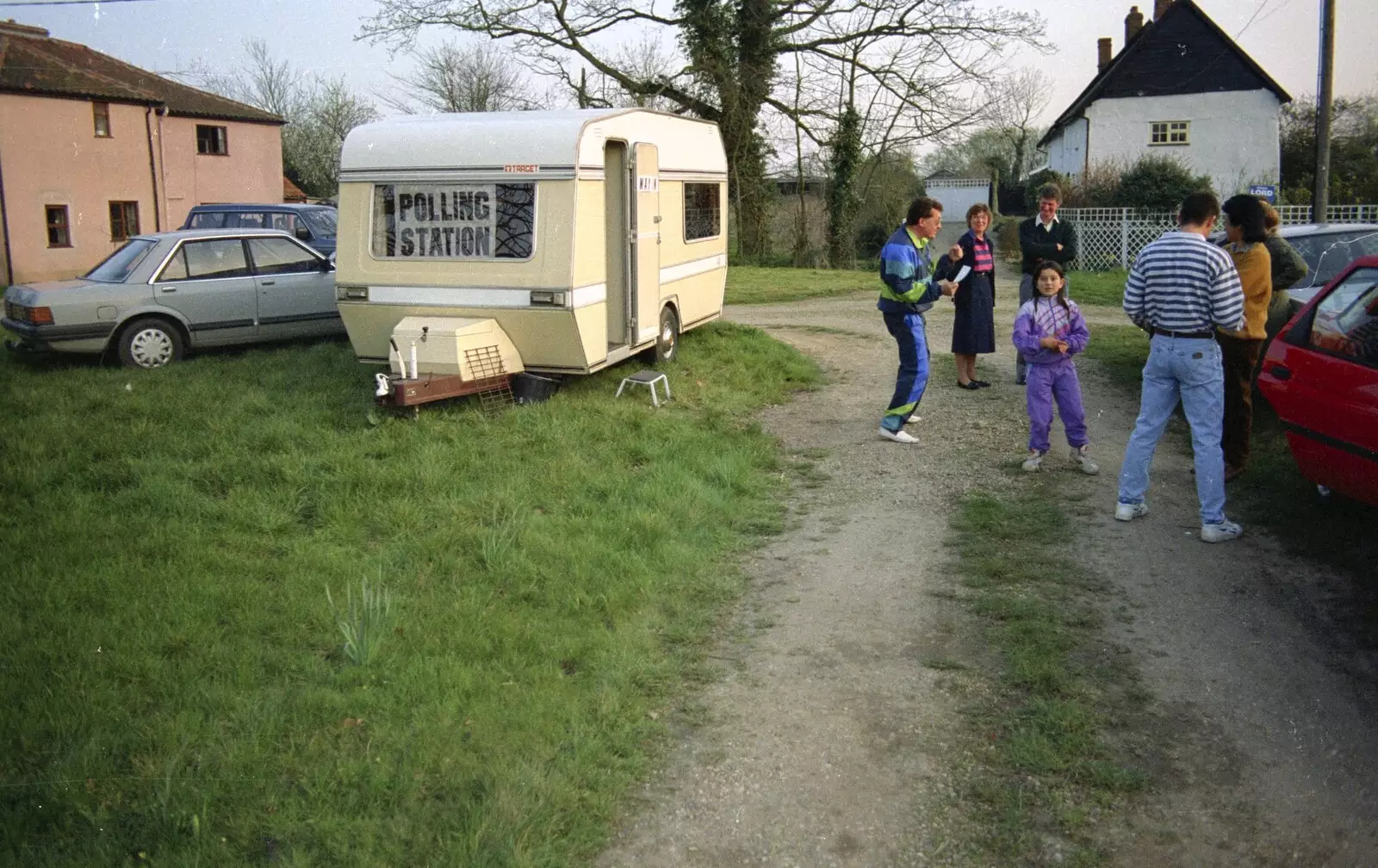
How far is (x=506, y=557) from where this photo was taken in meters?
6.18

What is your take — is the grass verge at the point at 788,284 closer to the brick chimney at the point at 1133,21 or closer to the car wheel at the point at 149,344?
the car wheel at the point at 149,344

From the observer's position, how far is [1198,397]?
644 centimetres

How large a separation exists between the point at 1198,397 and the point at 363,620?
466cm

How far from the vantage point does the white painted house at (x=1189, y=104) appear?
3841 cm

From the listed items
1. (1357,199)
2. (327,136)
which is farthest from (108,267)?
(327,136)

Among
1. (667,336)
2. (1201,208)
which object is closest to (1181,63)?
(667,336)

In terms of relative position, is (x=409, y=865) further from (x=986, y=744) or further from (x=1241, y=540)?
(x=1241, y=540)

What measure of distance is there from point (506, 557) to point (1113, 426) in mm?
5799

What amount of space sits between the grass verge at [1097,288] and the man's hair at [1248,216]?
1027 cm

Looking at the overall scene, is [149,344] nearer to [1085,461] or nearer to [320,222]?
[320,222]

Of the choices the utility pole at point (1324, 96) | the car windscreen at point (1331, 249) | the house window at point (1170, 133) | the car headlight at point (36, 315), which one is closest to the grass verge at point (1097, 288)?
the utility pole at point (1324, 96)

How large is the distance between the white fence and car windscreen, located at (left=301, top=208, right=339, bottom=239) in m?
17.6

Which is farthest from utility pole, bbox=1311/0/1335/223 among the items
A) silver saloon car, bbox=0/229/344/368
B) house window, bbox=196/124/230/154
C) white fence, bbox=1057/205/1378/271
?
house window, bbox=196/124/230/154

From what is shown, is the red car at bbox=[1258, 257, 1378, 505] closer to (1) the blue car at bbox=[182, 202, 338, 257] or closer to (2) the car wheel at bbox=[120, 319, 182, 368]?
(2) the car wheel at bbox=[120, 319, 182, 368]
